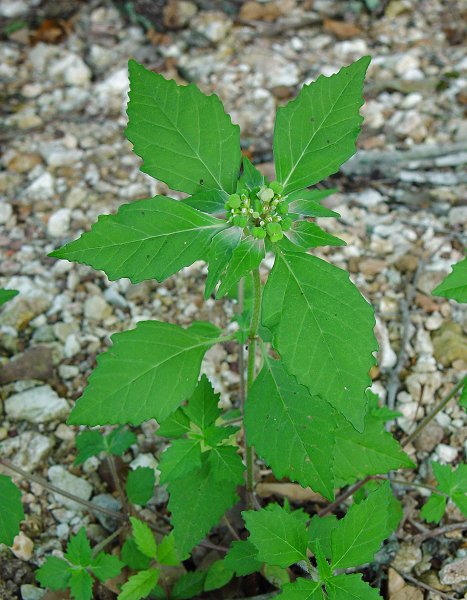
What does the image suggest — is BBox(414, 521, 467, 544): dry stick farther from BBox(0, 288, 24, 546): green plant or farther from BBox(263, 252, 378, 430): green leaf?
BBox(0, 288, 24, 546): green plant

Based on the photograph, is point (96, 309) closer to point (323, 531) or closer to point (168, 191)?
point (168, 191)

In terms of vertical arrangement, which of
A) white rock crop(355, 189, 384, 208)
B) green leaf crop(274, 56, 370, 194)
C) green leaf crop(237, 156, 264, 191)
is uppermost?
green leaf crop(274, 56, 370, 194)

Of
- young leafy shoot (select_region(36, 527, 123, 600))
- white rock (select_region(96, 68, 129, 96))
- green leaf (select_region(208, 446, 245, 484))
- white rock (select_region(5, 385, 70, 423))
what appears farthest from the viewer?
white rock (select_region(96, 68, 129, 96))

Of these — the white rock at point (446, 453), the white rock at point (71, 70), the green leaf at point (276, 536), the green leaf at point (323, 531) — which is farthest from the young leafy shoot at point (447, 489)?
the white rock at point (71, 70)

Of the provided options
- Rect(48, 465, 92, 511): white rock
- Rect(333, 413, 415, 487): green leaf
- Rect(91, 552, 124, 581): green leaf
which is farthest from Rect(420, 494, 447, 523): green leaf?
Rect(48, 465, 92, 511): white rock

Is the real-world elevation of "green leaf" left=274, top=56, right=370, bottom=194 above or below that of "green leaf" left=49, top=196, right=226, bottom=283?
above

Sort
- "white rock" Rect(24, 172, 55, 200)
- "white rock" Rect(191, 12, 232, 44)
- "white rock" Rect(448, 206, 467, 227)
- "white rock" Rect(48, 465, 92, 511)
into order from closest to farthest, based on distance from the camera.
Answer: "white rock" Rect(48, 465, 92, 511) → "white rock" Rect(448, 206, 467, 227) → "white rock" Rect(24, 172, 55, 200) → "white rock" Rect(191, 12, 232, 44)

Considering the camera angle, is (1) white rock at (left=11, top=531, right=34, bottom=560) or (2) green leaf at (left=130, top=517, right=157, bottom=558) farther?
(1) white rock at (left=11, top=531, right=34, bottom=560)

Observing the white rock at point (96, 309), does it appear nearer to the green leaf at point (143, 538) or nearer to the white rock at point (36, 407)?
the white rock at point (36, 407)
